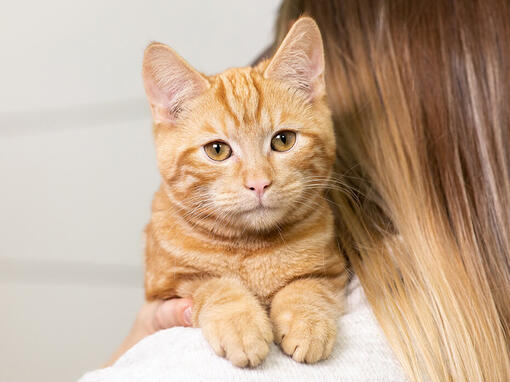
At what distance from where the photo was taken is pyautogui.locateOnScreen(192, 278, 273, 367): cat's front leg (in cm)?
71

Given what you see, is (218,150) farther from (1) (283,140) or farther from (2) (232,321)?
(2) (232,321)

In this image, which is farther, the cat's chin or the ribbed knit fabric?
the cat's chin

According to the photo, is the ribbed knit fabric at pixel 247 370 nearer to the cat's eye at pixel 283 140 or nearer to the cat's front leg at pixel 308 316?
the cat's front leg at pixel 308 316

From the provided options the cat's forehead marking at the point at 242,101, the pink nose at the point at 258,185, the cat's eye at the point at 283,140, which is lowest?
the pink nose at the point at 258,185

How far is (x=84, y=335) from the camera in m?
2.27

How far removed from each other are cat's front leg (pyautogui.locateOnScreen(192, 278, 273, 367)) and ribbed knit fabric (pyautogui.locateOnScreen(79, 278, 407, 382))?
0.06 feet

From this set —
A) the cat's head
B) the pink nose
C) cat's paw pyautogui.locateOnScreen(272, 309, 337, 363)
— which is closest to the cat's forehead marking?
the cat's head

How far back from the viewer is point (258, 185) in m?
0.86

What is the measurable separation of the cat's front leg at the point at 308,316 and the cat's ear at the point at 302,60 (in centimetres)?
37

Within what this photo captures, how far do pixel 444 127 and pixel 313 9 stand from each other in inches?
17.2

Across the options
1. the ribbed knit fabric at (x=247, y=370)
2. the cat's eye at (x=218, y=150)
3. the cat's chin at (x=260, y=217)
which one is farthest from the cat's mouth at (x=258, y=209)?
the ribbed knit fabric at (x=247, y=370)

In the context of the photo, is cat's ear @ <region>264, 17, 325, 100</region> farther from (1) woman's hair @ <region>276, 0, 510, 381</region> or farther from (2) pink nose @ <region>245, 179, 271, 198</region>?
(2) pink nose @ <region>245, 179, 271, 198</region>

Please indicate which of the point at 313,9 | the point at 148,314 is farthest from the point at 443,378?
the point at 313,9

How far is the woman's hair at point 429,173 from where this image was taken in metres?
0.79
